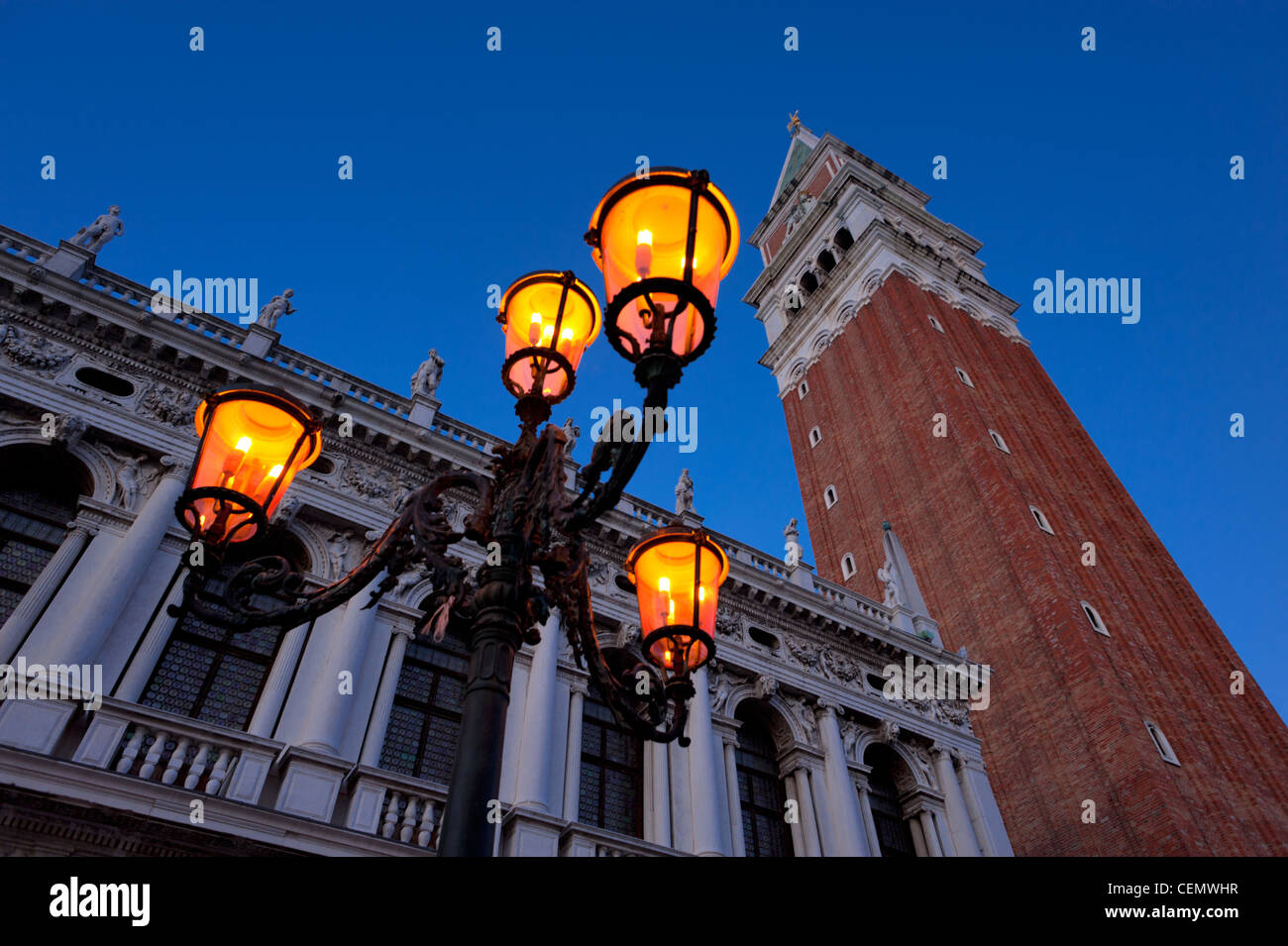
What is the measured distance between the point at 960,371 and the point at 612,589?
2082 centimetres

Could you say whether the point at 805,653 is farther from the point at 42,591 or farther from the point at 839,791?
the point at 42,591

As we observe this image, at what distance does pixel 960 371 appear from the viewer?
3155cm

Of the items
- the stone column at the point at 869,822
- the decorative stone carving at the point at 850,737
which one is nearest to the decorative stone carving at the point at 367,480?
the decorative stone carving at the point at 850,737

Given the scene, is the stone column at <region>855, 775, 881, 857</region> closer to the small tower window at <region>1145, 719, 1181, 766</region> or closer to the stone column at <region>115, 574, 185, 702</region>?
the small tower window at <region>1145, 719, 1181, 766</region>

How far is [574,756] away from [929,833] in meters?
7.41

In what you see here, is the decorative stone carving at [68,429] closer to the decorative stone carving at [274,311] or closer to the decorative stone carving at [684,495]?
the decorative stone carving at [274,311]

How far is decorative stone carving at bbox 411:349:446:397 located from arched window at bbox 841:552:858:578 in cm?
1939

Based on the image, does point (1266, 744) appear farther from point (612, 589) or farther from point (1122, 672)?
point (612, 589)

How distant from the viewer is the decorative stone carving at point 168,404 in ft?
41.9

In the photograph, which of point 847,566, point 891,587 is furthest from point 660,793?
point 847,566

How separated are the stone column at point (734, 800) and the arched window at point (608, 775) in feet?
4.92

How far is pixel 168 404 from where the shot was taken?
42.4 ft

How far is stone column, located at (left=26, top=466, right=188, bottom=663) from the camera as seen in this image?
9.95 meters
